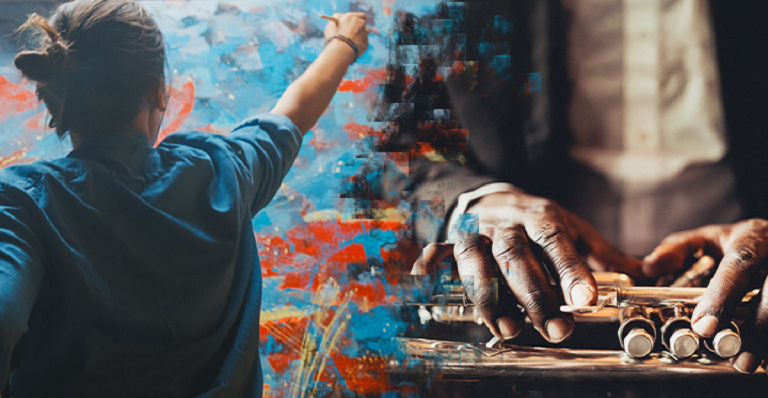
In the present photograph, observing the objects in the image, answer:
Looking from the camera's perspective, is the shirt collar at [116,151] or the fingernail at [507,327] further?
the fingernail at [507,327]

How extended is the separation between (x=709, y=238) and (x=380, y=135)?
86cm

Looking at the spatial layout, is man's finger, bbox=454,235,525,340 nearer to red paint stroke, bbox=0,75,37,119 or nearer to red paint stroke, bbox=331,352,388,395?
red paint stroke, bbox=331,352,388,395

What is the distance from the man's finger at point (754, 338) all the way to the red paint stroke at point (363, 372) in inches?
33.5

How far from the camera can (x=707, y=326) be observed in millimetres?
1055

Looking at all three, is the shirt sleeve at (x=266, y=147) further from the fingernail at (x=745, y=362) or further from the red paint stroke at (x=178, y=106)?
the fingernail at (x=745, y=362)

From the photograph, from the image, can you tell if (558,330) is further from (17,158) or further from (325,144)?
(17,158)

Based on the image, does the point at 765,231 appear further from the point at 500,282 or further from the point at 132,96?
the point at 132,96

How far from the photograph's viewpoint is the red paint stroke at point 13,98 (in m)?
1.08

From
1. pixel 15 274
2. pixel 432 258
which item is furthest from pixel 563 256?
pixel 15 274

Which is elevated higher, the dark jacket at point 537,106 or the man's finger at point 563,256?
the dark jacket at point 537,106

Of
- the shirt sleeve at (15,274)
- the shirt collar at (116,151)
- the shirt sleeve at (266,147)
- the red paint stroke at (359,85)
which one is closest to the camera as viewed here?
the shirt sleeve at (15,274)

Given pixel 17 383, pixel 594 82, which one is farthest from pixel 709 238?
pixel 17 383

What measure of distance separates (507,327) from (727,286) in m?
0.53

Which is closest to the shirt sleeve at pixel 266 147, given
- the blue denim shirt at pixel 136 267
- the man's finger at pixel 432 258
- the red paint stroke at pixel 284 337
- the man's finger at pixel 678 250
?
the blue denim shirt at pixel 136 267
